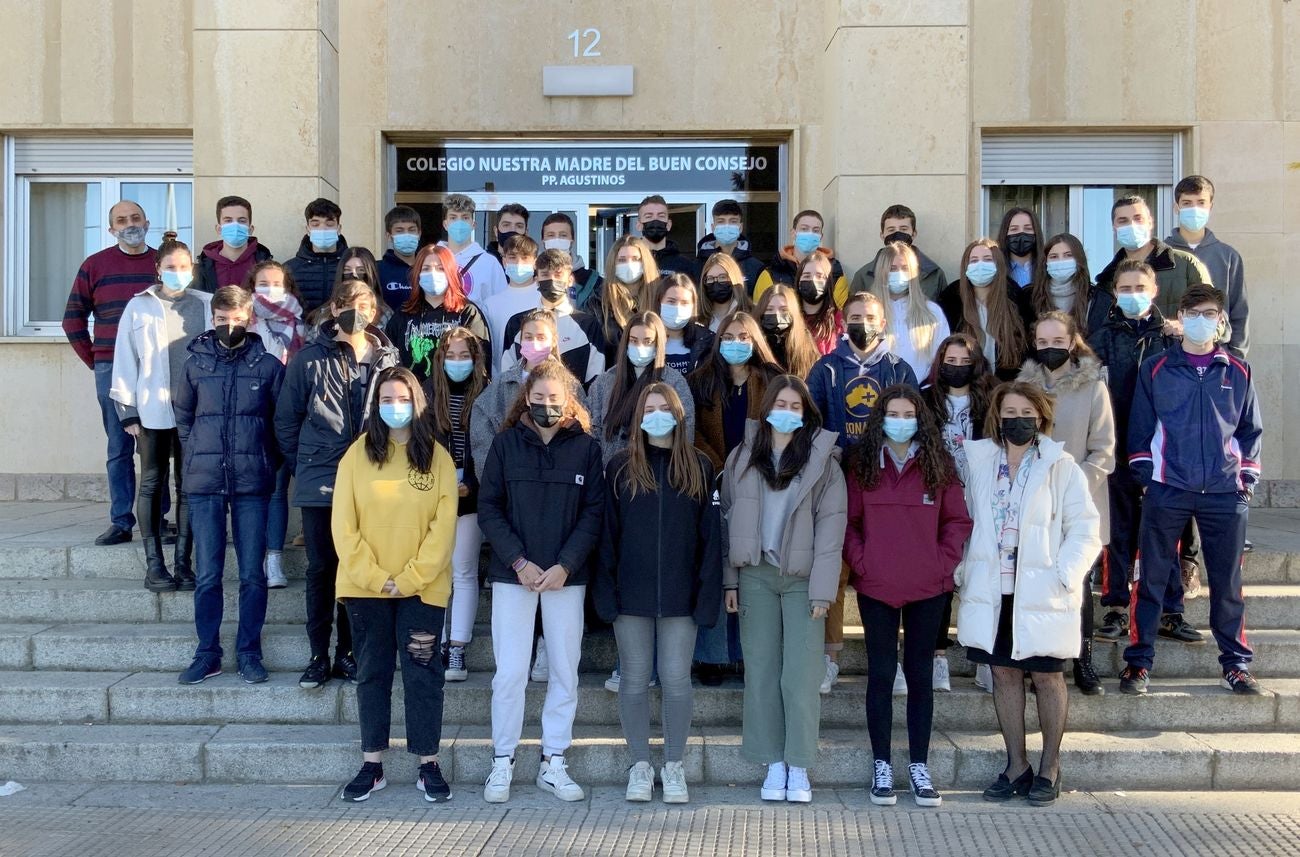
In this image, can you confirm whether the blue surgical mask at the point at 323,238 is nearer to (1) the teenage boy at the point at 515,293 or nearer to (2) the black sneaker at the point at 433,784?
(1) the teenage boy at the point at 515,293

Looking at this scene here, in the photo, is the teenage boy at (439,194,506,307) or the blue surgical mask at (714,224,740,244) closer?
the teenage boy at (439,194,506,307)

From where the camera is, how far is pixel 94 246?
36.8 ft

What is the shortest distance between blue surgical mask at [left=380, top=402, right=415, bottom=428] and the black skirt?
9.66 ft

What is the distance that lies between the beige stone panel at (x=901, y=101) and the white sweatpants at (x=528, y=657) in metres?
4.73

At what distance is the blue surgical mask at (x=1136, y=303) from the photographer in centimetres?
649

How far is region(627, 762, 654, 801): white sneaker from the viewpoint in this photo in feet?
18.3

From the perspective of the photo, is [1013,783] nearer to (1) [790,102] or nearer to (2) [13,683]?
(2) [13,683]

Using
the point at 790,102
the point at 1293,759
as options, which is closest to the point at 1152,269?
the point at 1293,759

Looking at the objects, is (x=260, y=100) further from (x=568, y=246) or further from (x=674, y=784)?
(x=674, y=784)

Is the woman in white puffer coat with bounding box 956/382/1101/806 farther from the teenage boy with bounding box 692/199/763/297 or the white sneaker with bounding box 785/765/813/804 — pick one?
the teenage boy with bounding box 692/199/763/297

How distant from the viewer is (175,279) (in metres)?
7.20

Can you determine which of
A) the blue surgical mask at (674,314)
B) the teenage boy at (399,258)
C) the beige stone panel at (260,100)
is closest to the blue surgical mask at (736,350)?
the blue surgical mask at (674,314)

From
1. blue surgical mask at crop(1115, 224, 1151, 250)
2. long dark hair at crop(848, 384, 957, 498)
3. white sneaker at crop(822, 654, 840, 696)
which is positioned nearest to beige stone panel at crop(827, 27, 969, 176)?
blue surgical mask at crop(1115, 224, 1151, 250)

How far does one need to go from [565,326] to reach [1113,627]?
11.7 ft
